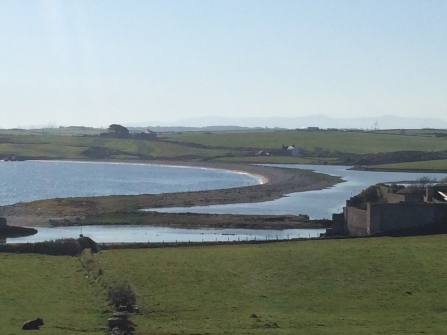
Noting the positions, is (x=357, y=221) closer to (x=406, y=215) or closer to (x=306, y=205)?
(x=406, y=215)

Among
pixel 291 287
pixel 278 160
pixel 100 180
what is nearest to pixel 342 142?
pixel 278 160

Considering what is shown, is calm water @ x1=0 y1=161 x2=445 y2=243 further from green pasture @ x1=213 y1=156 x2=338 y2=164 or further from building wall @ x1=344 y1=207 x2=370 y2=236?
green pasture @ x1=213 y1=156 x2=338 y2=164

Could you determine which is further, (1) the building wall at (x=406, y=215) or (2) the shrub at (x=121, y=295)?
(1) the building wall at (x=406, y=215)

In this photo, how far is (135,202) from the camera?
80.1 m

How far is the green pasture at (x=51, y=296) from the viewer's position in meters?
23.0

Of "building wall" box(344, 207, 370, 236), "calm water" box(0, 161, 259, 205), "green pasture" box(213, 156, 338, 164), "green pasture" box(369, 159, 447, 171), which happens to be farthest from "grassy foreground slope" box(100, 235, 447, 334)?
"green pasture" box(213, 156, 338, 164)

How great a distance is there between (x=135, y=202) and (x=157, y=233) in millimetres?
23034

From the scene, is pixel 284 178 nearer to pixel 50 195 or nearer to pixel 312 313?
pixel 50 195

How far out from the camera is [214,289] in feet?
97.4

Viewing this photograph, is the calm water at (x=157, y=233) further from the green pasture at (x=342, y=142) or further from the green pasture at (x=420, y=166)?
the green pasture at (x=342, y=142)

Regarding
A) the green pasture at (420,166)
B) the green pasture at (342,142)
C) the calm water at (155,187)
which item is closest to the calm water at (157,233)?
the calm water at (155,187)

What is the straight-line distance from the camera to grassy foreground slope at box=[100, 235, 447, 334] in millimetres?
24016

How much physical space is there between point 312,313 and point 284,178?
288 ft

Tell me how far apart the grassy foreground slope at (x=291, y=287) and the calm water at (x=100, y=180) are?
54036 mm
